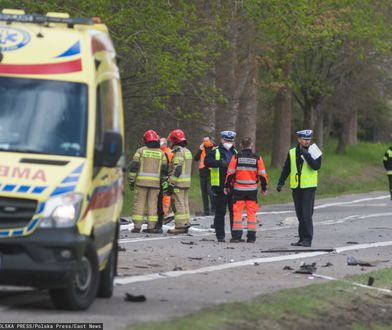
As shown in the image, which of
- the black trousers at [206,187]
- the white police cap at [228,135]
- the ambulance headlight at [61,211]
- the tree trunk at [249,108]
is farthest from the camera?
the tree trunk at [249,108]

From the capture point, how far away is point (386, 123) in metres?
72.1

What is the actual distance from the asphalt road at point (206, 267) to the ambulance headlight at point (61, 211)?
29.8 inches

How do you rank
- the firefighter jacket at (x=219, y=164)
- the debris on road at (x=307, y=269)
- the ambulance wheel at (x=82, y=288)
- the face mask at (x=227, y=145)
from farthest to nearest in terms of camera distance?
the face mask at (x=227, y=145) → the firefighter jacket at (x=219, y=164) → the debris on road at (x=307, y=269) → the ambulance wheel at (x=82, y=288)

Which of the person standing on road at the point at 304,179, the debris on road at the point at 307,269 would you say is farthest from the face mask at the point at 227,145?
the debris on road at the point at 307,269

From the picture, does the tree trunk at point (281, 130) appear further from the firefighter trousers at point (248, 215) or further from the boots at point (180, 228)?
the firefighter trousers at point (248, 215)

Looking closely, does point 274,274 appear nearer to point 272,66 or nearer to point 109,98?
point 109,98

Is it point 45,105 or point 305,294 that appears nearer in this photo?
point 45,105

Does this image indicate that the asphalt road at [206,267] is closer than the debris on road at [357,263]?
Yes

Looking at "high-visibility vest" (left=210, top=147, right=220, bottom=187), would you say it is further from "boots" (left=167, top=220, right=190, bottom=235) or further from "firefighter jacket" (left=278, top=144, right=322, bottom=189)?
"firefighter jacket" (left=278, top=144, right=322, bottom=189)

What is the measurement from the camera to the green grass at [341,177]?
35219 millimetres

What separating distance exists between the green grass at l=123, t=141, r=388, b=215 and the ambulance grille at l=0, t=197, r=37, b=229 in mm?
18785

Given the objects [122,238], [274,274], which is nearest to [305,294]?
[274,274]

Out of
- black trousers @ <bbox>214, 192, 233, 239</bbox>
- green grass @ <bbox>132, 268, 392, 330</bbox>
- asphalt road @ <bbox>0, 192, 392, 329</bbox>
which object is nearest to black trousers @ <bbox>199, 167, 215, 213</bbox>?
asphalt road @ <bbox>0, 192, 392, 329</bbox>

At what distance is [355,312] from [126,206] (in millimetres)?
18457
